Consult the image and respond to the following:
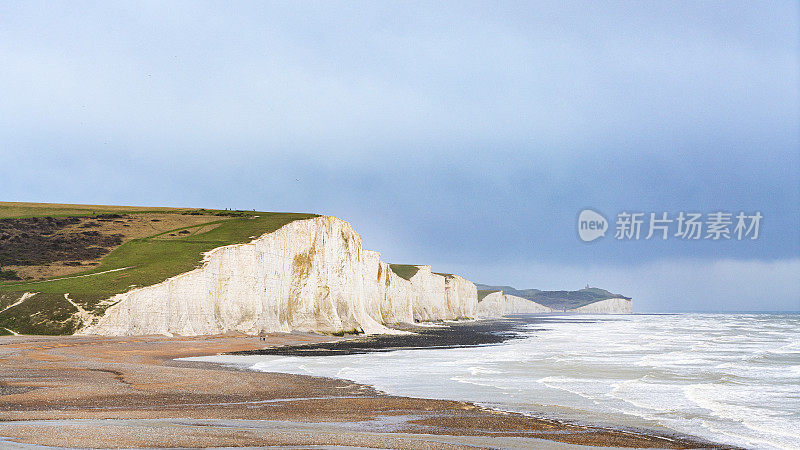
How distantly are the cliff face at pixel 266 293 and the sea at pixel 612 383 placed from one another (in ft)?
46.7

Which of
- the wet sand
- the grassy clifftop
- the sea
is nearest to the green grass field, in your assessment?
the grassy clifftop

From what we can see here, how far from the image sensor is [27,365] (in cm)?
2639

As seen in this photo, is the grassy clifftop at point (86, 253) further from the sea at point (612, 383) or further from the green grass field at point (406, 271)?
the green grass field at point (406, 271)

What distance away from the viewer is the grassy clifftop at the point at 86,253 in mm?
45438

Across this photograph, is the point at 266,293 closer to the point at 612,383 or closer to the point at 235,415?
the point at 612,383

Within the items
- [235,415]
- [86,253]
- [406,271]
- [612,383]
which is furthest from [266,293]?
[406,271]

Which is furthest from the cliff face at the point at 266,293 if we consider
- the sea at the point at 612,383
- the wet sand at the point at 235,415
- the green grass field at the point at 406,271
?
the green grass field at the point at 406,271

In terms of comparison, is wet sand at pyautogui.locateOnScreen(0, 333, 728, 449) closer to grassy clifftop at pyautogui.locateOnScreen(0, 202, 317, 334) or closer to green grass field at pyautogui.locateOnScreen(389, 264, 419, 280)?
grassy clifftop at pyautogui.locateOnScreen(0, 202, 317, 334)

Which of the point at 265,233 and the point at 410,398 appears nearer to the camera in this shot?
the point at 410,398

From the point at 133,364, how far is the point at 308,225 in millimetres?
36598

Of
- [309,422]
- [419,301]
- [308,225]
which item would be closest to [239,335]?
[308,225]

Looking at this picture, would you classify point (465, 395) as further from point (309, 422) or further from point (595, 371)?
point (595, 371)

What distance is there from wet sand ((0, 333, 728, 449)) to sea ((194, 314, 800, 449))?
6.39 ft

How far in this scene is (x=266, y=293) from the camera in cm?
5822
